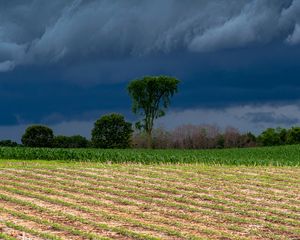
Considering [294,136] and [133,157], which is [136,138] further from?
[133,157]

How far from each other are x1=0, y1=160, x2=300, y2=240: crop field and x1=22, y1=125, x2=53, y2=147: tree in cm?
3153

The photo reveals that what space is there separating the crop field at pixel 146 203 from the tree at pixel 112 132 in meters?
32.5

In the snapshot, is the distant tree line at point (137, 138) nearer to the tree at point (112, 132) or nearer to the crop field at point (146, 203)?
the tree at point (112, 132)

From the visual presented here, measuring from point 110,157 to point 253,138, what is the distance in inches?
1181

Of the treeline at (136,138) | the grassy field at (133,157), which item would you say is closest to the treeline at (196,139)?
the treeline at (136,138)

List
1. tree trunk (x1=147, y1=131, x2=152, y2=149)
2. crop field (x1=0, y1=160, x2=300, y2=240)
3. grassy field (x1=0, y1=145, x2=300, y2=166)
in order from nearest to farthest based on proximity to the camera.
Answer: crop field (x1=0, y1=160, x2=300, y2=240), grassy field (x1=0, y1=145, x2=300, y2=166), tree trunk (x1=147, y1=131, x2=152, y2=149)

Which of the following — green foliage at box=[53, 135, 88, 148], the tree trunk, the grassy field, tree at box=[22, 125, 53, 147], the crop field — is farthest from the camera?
green foliage at box=[53, 135, 88, 148]

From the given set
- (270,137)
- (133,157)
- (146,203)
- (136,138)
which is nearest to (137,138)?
(136,138)

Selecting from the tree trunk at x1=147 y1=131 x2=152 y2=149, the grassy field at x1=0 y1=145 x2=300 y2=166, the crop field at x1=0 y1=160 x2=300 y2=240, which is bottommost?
the crop field at x1=0 y1=160 x2=300 y2=240

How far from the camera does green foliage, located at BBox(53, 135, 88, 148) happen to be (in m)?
54.1

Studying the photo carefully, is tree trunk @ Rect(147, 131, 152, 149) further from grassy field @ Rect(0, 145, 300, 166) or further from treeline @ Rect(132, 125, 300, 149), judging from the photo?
grassy field @ Rect(0, 145, 300, 166)

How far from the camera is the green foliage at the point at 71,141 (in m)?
54.1

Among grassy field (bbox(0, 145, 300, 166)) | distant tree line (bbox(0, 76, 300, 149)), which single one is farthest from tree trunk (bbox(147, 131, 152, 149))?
grassy field (bbox(0, 145, 300, 166))

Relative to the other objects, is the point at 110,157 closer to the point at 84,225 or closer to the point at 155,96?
the point at 84,225
